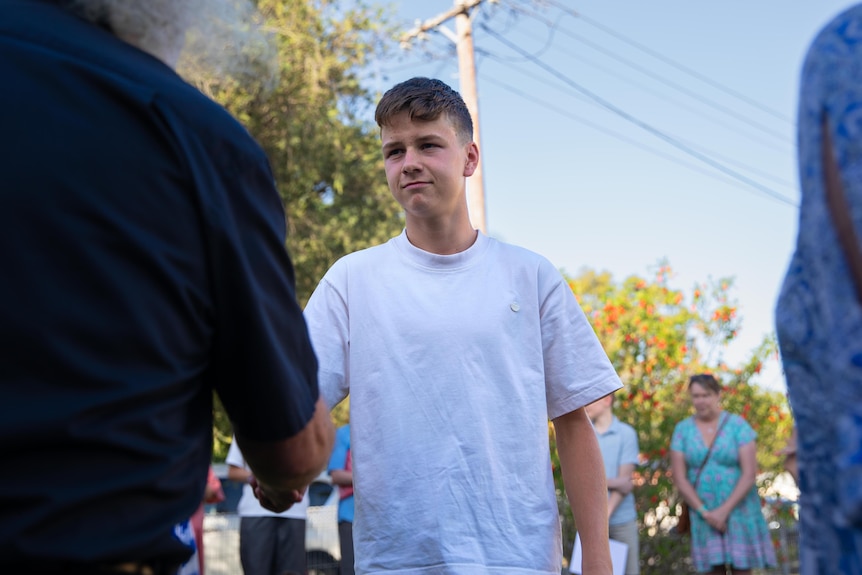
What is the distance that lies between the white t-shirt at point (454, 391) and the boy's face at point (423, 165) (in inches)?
6.1

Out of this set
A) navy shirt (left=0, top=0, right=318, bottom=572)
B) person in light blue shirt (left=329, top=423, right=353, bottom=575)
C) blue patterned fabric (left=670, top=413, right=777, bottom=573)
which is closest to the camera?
navy shirt (left=0, top=0, right=318, bottom=572)

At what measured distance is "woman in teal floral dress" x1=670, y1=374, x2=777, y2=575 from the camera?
7.61 metres

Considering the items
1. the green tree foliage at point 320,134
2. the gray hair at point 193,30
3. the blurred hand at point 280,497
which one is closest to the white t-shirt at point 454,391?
the blurred hand at point 280,497

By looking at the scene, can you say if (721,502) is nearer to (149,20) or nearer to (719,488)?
(719,488)

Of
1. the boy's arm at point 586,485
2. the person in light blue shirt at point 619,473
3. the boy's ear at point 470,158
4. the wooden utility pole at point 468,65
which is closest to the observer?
the boy's arm at point 586,485

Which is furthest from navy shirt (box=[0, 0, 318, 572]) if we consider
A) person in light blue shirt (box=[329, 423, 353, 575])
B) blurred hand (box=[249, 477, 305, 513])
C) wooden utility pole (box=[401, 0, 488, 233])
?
wooden utility pole (box=[401, 0, 488, 233])

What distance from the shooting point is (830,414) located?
1.41 metres

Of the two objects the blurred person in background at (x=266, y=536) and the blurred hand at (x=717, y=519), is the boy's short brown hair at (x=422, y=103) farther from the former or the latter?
the blurred hand at (x=717, y=519)

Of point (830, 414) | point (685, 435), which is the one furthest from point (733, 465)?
point (830, 414)

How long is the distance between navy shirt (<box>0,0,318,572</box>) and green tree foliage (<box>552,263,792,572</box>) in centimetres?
892

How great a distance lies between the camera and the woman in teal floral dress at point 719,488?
7.61 m

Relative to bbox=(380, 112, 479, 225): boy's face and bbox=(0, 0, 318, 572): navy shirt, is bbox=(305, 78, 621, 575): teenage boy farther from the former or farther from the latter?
bbox=(0, 0, 318, 572): navy shirt

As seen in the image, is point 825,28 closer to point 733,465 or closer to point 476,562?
point 476,562

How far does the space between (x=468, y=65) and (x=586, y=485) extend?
35.9 feet
